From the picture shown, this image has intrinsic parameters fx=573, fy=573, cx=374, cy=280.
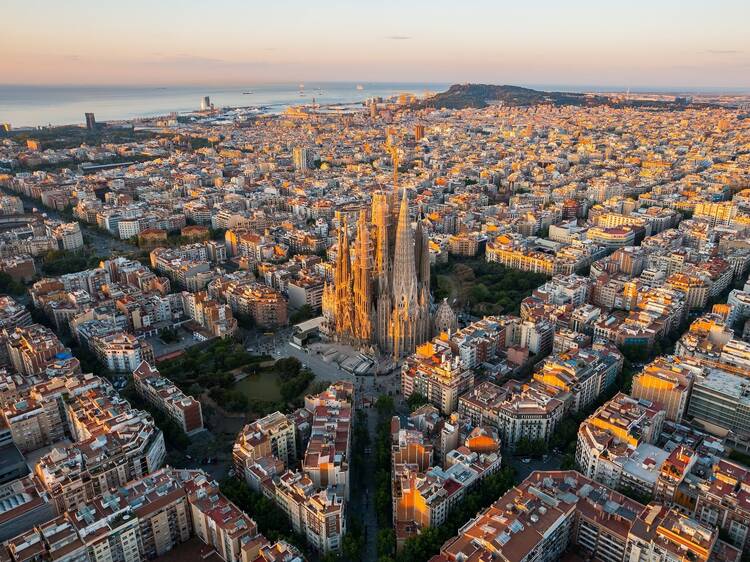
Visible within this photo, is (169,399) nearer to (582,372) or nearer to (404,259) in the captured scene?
(404,259)

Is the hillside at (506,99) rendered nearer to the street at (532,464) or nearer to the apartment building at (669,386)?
the apartment building at (669,386)

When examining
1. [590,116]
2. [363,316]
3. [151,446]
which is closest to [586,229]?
[363,316]

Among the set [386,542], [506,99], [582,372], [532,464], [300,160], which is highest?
[506,99]

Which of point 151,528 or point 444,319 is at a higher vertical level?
point 444,319

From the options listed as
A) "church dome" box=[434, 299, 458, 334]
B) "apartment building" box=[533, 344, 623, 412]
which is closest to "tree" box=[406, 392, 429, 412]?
"apartment building" box=[533, 344, 623, 412]

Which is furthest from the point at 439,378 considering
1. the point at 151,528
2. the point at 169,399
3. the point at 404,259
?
the point at 151,528

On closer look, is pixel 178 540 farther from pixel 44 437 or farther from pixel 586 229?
pixel 586 229

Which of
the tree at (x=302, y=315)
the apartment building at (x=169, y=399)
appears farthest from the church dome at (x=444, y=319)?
the apartment building at (x=169, y=399)

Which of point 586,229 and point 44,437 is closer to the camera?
point 44,437
